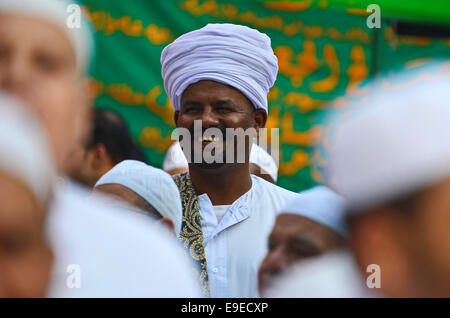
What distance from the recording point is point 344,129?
41.5 inches

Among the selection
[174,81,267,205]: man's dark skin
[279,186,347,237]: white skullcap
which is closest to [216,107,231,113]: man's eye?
[174,81,267,205]: man's dark skin

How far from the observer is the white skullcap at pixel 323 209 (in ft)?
3.86

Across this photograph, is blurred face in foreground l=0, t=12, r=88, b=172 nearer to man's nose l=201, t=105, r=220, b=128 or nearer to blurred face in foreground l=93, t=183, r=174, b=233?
blurred face in foreground l=93, t=183, r=174, b=233

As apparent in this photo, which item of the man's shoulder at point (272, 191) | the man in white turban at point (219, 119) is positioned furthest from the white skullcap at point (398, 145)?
the man's shoulder at point (272, 191)

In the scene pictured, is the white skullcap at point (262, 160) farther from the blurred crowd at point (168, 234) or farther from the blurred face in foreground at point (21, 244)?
the blurred face in foreground at point (21, 244)

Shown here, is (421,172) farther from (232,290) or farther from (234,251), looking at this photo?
(234,251)

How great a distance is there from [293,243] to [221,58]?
944mm

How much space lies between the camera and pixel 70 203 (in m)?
1.05

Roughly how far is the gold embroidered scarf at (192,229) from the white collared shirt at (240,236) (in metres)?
0.03

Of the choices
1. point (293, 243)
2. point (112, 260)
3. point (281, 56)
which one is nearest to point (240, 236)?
point (293, 243)

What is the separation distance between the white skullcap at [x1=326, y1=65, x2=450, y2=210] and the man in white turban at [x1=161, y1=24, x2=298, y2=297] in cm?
93

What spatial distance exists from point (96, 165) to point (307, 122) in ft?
5.86
